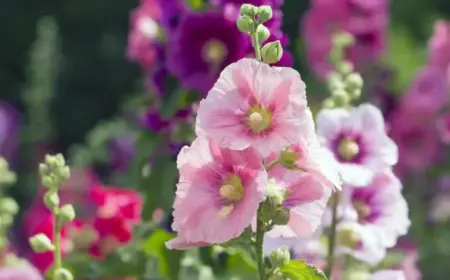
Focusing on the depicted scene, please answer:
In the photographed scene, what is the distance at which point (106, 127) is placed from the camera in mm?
1768

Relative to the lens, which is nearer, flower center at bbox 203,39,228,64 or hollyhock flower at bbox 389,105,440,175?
flower center at bbox 203,39,228,64

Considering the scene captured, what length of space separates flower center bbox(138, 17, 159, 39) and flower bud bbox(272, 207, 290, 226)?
556 mm

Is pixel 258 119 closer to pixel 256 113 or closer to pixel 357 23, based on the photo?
pixel 256 113

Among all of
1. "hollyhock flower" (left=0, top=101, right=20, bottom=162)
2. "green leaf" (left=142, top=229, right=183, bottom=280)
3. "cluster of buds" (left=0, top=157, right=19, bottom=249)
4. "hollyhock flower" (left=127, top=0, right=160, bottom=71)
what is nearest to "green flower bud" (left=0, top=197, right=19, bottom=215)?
"cluster of buds" (left=0, top=157, right=19, bottom=249)

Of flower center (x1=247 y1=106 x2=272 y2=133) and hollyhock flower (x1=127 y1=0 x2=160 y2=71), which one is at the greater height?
hollyhock flower (x1=127 y1=0 x2=160 y2=71)

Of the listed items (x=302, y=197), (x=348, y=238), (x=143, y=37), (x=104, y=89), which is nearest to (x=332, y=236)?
(x=348, y=238)

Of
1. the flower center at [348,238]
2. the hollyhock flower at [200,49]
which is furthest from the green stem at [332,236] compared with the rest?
the hollyhock flower at [200,49]

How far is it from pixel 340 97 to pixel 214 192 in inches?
10.0

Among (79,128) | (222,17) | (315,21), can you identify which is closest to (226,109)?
(222,17)

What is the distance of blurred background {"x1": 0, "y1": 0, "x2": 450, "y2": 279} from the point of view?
1.86 meters

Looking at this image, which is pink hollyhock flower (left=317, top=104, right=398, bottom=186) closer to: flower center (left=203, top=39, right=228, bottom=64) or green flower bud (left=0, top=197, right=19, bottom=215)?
flower center (left=203, top=39, right=228, bottom=64)

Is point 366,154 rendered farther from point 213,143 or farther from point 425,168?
point 425,168

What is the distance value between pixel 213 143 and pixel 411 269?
1.59 feet

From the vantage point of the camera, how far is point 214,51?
1.28 metres
